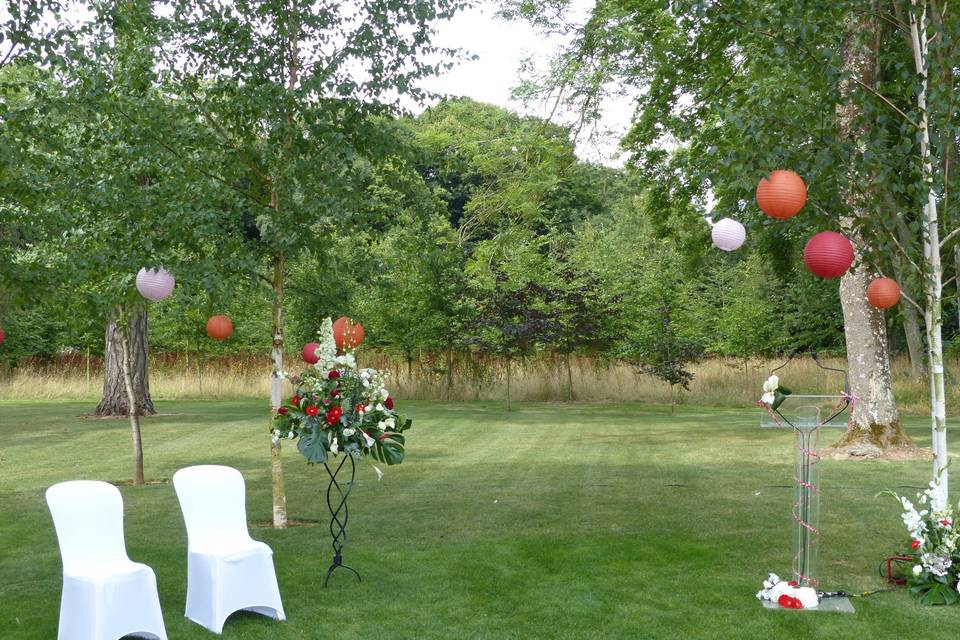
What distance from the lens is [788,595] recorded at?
22.9ft

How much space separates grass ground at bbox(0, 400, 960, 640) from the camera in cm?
670

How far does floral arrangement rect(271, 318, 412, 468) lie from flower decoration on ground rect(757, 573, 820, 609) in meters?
2.78

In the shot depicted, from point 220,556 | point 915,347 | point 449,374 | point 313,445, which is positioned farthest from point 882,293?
point 915,347

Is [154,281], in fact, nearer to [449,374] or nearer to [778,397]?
[778,397]

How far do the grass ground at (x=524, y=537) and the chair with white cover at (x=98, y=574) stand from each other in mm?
555

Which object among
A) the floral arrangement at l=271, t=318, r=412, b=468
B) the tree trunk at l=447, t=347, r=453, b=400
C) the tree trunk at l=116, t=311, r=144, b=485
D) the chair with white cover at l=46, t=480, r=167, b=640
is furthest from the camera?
the tree trunk at l=447, t=347, r=453, b=400

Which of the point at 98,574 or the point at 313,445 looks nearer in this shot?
the point at 98,574

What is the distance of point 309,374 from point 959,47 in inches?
214

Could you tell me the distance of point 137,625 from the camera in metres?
5.88

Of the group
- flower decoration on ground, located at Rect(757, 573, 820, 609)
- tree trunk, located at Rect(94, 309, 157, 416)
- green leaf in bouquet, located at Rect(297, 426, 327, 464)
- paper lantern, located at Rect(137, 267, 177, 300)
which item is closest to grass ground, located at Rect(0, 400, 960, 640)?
flower decoration on ground, located at Rect(757, 573, 820, 609)

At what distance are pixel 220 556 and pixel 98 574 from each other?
829mm

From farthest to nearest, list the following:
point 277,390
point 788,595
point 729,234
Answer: point 729,234 → point 277,390 → point 788,595

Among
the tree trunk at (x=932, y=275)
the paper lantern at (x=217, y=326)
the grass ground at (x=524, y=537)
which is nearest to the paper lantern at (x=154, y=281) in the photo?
the grass ground at (x=524, y=537)

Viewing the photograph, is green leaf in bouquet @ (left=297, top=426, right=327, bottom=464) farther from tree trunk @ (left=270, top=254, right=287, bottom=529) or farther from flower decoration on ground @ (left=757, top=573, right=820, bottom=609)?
flower decoration on ground @ (left=757, top=573, right=820, bottom=609)
